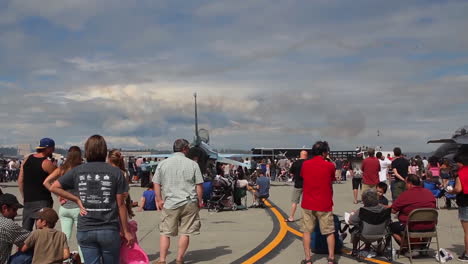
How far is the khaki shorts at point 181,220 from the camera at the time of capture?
670 centimetres

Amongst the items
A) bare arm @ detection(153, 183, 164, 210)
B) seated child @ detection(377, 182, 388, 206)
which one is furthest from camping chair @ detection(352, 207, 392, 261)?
bare arm @ detection(153, 183, 164, 210)

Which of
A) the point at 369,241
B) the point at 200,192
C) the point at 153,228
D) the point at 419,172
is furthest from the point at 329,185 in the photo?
the point at 419,172

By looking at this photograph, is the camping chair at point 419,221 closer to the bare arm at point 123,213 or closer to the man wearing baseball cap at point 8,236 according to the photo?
the bare arm at point 123,213

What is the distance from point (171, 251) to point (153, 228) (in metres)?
2.51

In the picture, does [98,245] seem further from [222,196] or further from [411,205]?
[222,196]

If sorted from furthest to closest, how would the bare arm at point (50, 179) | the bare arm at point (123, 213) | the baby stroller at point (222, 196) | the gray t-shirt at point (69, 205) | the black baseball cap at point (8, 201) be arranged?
1. the baby stroller at point (222, 196)
2. the gray t-shirt at point (69, 205)
3. the bare arm at point (50, 179)
4. the black baseball cap at point (8, 201)
5. the bare arm at point (123, 213)

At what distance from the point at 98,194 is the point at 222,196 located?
368 inches

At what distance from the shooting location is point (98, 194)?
4.33 m

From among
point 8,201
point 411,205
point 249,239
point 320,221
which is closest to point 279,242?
point 249,239

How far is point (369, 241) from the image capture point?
23.9 ft

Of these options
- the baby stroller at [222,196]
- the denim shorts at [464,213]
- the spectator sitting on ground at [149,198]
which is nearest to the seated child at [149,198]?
the spectator sitting on ground at [149,198]

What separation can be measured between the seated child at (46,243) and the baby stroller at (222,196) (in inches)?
344

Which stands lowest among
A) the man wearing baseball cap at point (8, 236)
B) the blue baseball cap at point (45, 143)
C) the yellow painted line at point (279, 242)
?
the yellow painted line at point (279, 242)

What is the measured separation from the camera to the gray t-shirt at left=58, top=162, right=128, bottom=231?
4312 mm
